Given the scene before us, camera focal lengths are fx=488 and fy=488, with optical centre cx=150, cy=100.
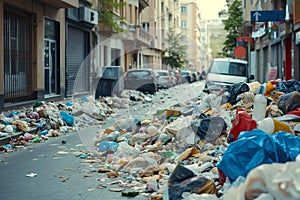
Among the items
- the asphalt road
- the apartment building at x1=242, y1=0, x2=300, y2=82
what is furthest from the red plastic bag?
the apartment building at x1=242, y1=0, x2=300, y2=82

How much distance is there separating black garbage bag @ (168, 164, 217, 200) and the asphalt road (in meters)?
Result: 0.82

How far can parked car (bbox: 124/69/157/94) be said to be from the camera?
84.6ft

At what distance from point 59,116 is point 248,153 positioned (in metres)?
9.37

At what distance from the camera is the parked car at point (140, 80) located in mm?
25772

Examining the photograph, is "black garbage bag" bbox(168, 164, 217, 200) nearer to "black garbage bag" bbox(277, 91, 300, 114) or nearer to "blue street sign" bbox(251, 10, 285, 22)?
"black garbage bag" bbox(277, 91, 300, 114)

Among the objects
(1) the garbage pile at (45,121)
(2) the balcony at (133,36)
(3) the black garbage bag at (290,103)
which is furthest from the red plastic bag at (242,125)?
(2) the balcony at (133,36)

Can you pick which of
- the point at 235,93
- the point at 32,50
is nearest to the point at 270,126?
the point at 235,93

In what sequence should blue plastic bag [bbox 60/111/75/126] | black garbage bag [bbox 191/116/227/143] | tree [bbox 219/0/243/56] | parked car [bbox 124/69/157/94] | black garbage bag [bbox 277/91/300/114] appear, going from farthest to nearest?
tree [bbox 219/0/243/56] → parked car [bbox 124/69/157/94] → blue plastic bag [bbox 60/111/75/126] → black garbage bag [bbox 277/91/300/114] → black garbage bag [bbox 191/116/227/143]

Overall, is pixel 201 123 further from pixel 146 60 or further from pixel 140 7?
pixel 146 60

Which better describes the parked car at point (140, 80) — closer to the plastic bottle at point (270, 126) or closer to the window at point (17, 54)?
the window at point (17, 54)

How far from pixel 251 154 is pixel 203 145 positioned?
3.38m

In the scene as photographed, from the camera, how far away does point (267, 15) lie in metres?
20.7

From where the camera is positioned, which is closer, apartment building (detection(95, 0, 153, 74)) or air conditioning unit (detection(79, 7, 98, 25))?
air conditioning unit (detection(79, 7, 98, 25))

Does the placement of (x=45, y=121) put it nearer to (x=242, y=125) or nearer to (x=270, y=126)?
(x=242, y=125)
